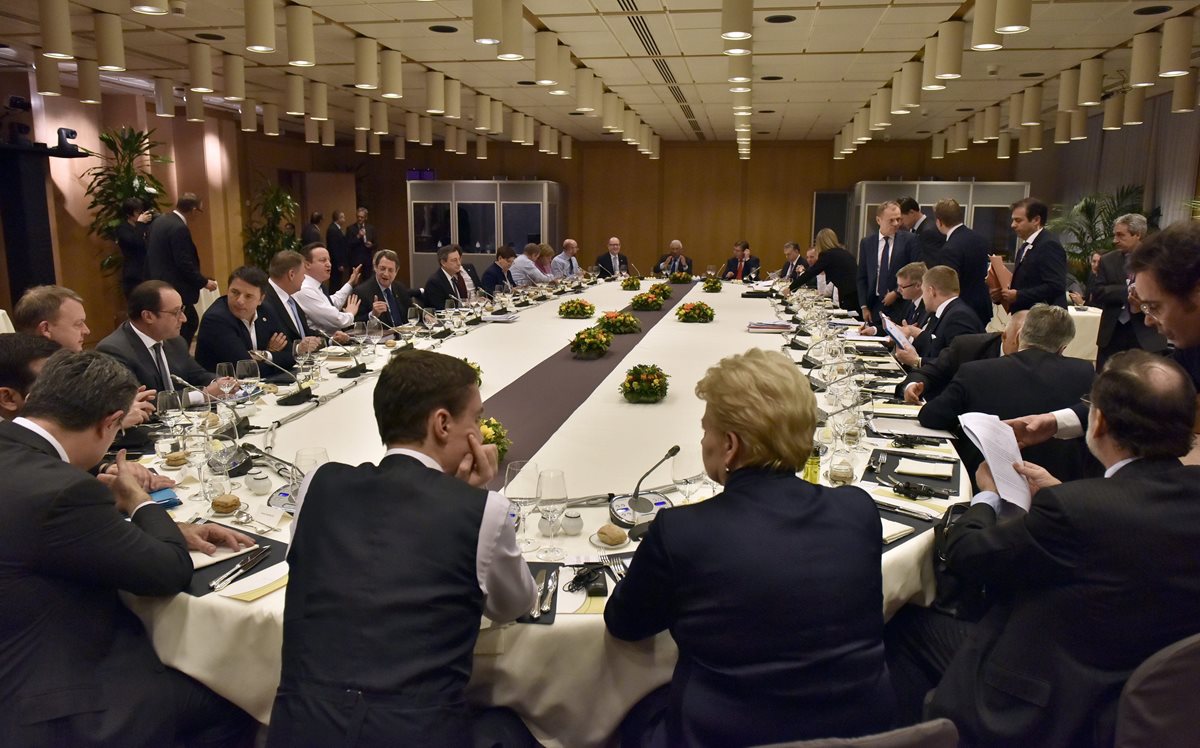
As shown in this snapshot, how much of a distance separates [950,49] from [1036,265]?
1728 millimetres

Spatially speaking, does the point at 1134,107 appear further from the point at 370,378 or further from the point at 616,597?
the point at 616,597

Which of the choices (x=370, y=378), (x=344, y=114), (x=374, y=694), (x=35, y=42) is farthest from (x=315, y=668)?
(x=344, y=114)

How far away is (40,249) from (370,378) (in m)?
6.90

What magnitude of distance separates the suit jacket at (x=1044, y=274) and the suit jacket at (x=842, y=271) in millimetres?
2169

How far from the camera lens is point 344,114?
13.0m

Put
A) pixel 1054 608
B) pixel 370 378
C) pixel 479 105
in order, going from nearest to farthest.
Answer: pixel 1054 608, pixel 370 378, pixel 479 105

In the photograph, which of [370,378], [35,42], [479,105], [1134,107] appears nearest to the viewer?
[370,378]

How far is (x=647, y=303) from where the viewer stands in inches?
306

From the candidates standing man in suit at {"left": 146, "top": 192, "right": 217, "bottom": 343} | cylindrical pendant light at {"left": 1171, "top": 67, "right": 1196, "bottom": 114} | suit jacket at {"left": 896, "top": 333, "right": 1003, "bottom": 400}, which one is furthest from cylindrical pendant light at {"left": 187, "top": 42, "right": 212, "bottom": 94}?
cylindrical pendant light at {"left": 1171, "top": 67, "right": 1196, "bottom": 114}

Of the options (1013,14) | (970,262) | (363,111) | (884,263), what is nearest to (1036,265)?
(970,262)

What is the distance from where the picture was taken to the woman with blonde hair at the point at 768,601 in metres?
1.61

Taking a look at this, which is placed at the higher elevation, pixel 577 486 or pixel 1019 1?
pixel 1019 1

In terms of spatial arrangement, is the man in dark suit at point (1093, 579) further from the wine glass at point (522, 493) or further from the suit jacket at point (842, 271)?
the suit jacket at point (842, 271)

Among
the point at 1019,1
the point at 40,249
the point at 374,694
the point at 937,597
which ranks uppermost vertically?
the point at 1019,1
